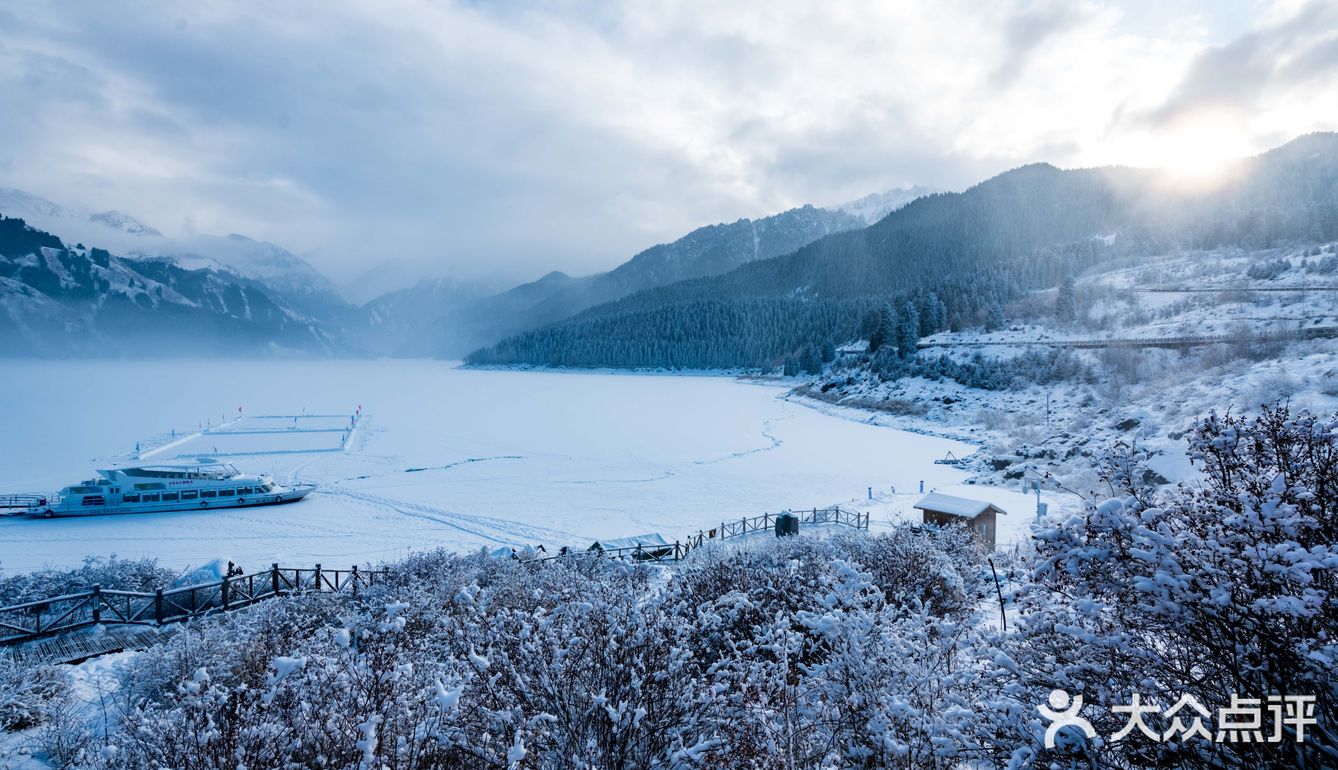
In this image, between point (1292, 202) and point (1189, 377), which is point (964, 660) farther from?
point (1292, 202)

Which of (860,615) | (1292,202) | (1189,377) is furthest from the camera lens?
(1292,202)

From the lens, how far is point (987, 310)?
3728 inches

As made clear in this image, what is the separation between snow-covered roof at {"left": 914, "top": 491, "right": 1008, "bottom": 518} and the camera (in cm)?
2223

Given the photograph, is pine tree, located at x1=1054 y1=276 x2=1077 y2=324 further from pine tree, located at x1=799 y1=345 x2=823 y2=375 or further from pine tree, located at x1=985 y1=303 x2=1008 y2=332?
pine tree, located at x1=799 y1=345 x2=823 y2=375

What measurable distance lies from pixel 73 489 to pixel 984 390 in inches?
3015

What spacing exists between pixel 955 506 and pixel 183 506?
3919 cm

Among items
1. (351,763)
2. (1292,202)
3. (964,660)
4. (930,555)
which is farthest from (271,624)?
(1292,202)

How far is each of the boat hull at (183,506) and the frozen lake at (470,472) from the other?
0.56 metres

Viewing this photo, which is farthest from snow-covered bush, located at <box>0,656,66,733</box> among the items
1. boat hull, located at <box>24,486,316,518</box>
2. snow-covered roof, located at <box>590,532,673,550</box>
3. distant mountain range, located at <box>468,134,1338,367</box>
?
distant mountain range, located at <box>468,134,1338,367</box>

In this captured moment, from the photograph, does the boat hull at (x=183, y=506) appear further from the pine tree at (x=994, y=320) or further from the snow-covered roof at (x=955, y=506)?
the pine tree at (x=994, y=320)

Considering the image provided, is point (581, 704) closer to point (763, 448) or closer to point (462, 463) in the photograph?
point (462, 463)

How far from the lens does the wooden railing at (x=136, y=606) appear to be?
14375 mm

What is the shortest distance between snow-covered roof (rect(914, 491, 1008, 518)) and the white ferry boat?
33451 mm

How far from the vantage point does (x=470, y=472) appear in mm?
40875
